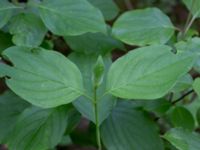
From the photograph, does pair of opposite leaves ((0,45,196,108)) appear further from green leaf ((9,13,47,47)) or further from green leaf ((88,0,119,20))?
green leaf ((88,0,119,20))

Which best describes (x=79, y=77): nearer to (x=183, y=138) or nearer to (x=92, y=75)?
(x=92, y=75)

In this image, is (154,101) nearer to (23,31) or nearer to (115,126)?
(115,126)

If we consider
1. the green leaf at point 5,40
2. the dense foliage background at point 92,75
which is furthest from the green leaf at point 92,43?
the green leaf at point 5,40

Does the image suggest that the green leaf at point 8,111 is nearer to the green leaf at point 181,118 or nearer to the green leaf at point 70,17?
the green leaf at point 70,17

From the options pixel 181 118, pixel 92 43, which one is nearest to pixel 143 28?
pixel 92 43

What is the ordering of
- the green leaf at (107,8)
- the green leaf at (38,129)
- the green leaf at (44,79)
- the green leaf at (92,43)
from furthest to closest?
the green leaf at (107,8) → the green leaf at (92,43) → the green leaf at (38,129) → the green leaf at (44,79)

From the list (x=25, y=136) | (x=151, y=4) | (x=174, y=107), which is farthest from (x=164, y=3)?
(x=25, y=136)
